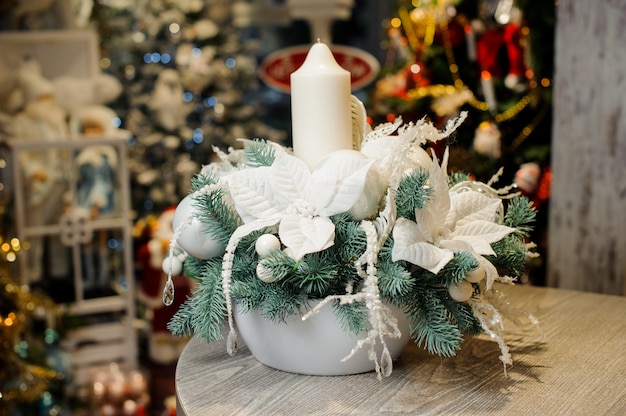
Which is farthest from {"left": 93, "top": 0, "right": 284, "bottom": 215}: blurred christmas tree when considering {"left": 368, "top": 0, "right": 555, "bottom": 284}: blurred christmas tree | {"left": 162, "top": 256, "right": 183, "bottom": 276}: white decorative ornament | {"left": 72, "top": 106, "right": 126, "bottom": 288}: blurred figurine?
{"left": 162, "top": 256, "right": 183, "bottom": 276}: white decorative ornament

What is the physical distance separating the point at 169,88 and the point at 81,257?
4.36 feet

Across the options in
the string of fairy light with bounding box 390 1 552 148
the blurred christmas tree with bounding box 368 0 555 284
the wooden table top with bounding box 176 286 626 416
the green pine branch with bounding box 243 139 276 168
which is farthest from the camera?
the string of fairy light with bounding box 390 1 552 148

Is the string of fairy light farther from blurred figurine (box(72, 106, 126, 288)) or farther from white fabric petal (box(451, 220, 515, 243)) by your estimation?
white fabric petal (box(451, 220, 515, 243))

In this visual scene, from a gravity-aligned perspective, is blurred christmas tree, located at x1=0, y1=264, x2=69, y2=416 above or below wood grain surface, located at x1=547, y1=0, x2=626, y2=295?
below

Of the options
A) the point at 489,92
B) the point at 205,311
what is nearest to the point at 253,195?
the point at 205,311

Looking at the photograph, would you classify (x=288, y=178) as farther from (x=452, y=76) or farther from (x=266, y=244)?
(x=452, y=76)

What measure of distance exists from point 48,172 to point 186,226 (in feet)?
6.37

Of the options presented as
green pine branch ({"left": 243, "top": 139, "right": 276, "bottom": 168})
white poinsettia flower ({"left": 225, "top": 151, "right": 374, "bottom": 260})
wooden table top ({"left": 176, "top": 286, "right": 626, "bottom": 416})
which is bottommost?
wooden table top ({"left": 176, "top": 286, "right": 626, "bottom": 416})

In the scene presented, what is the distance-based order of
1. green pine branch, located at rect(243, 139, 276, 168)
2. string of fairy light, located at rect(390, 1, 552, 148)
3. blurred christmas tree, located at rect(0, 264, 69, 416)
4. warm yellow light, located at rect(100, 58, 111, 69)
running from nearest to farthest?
green pine branch, located at rect(243, 139, 276, 168)
blurred christmas tree, located at rect(0, 264, 69, 416)
string of fairy light, located at rect(390, 1, 552, 148)
warm yellow light, located at rect(100, 58, 111, 69)

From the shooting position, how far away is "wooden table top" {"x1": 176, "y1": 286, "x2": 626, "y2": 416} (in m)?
0.80

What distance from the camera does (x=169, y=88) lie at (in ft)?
12.4

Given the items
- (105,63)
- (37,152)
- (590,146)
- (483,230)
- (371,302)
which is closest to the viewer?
(371,302)

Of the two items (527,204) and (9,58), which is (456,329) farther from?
(9,58)

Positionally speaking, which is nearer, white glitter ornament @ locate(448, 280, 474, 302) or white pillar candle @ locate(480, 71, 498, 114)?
white glitter ornament @ locate(448, 280, 474, 302)
